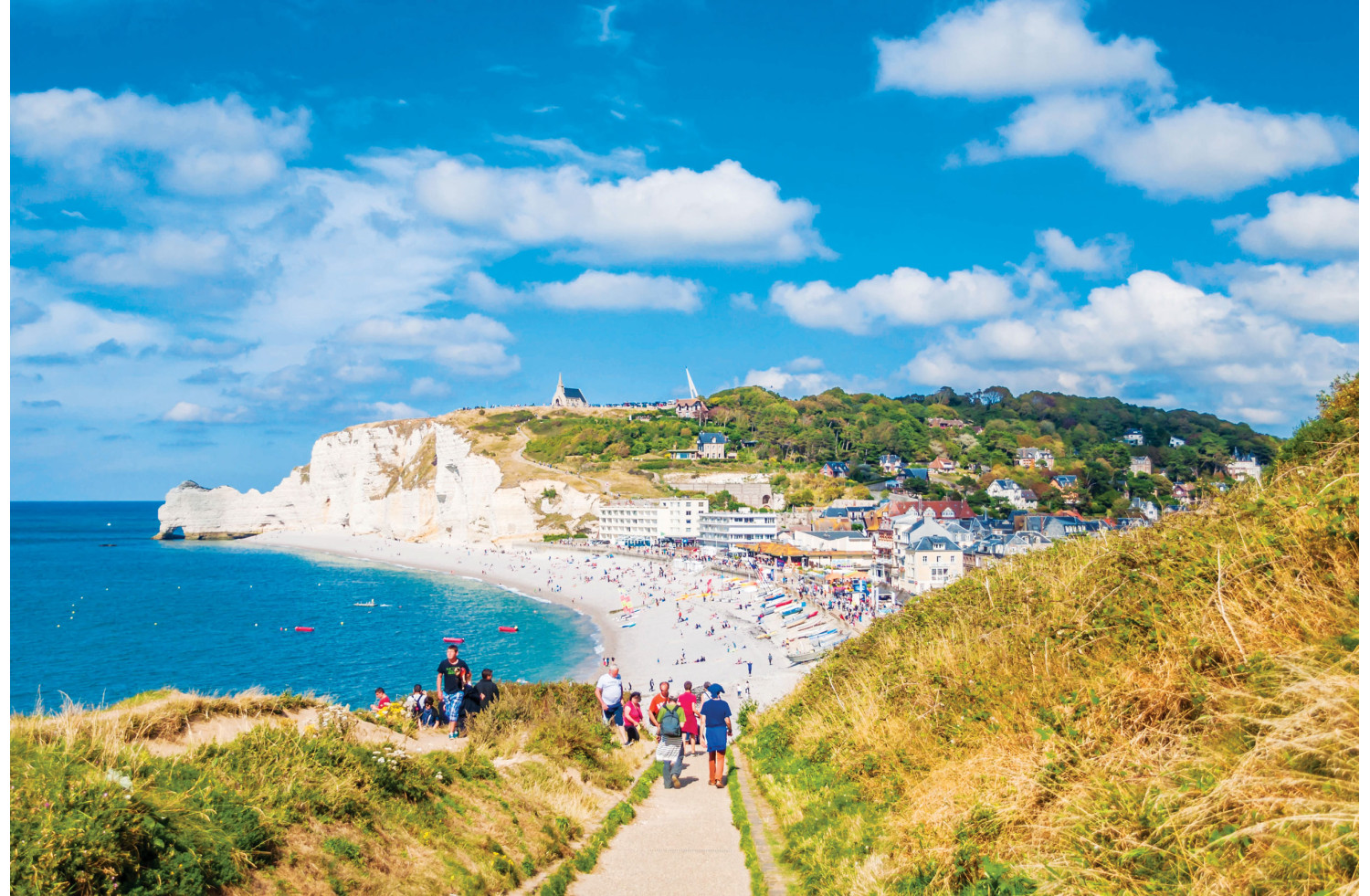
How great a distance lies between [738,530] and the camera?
82375mm

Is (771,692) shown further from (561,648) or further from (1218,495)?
(1218,495)

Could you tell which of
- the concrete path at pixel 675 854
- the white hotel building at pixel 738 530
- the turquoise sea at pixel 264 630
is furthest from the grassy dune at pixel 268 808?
the white hotel building at pixel 738 530

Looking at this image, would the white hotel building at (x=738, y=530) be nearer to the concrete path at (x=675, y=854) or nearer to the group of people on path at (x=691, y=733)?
the group of people on path at (x=691, y=733)

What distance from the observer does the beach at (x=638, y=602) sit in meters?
35.2

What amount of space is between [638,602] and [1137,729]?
174 ft

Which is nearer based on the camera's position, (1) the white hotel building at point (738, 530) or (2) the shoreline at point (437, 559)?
(2) the shoreline at point (437, 559)

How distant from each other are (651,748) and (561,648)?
31421mm


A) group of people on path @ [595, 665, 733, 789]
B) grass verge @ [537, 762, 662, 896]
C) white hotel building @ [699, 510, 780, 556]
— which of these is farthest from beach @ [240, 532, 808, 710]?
grass verge @ [537, 762, 662, 896]

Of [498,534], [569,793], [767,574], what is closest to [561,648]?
[767,574]

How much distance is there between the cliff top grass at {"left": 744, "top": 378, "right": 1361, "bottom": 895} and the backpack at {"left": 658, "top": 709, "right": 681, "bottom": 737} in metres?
1.28

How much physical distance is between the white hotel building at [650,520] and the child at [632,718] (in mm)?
74680

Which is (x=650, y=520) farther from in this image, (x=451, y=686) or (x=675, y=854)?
(x=675, y=854)

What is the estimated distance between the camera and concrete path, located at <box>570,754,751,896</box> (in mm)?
5391

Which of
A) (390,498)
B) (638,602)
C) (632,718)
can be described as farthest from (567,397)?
(632,718)
